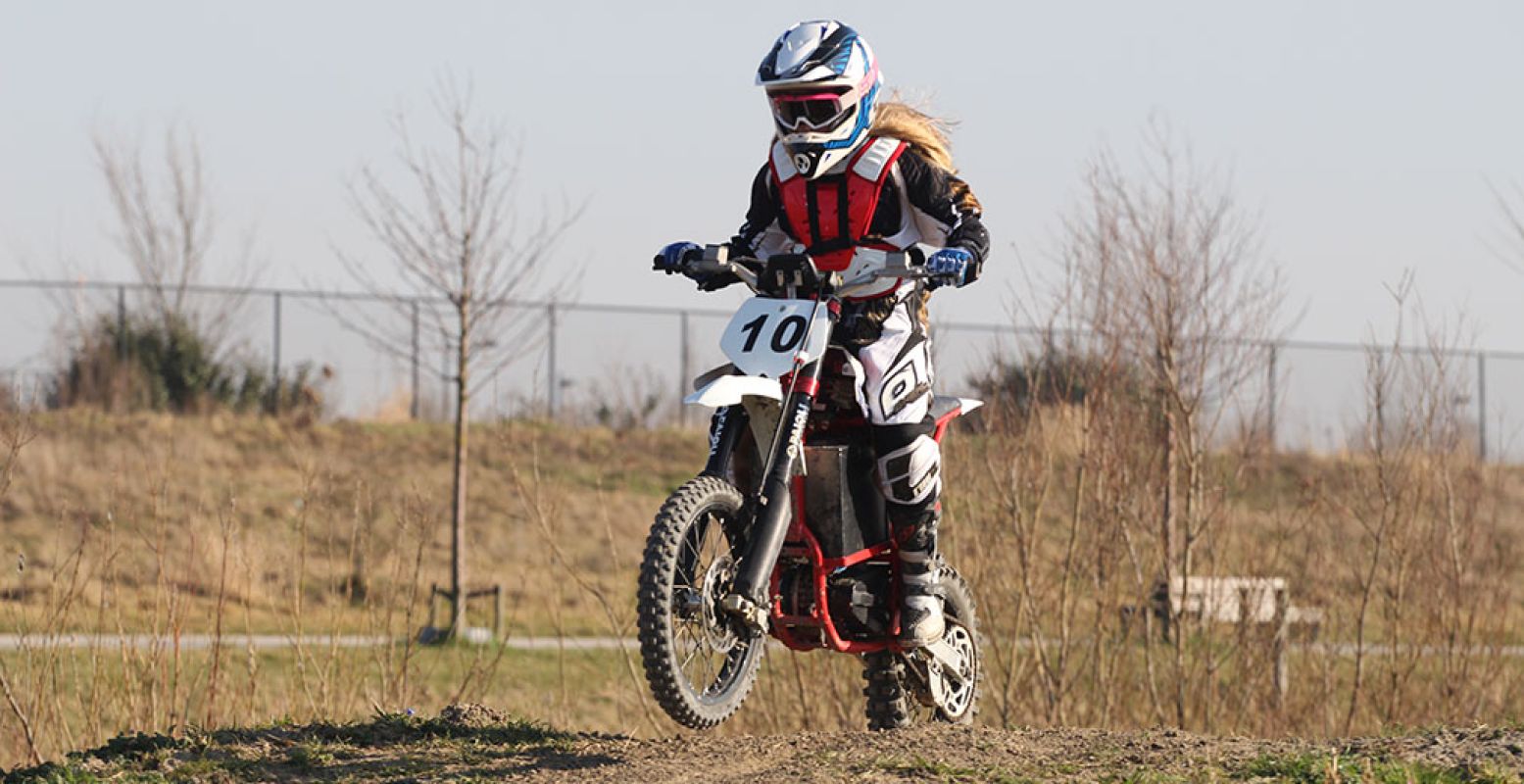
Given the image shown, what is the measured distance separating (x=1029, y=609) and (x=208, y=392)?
77.5 feet

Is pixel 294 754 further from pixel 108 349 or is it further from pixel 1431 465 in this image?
pixel 108 349

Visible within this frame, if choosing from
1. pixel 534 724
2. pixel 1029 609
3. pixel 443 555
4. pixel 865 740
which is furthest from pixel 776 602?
pixel 443 555

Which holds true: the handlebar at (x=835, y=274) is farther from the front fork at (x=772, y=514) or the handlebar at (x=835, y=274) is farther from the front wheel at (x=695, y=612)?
the front wheel at (x=695, y=612)

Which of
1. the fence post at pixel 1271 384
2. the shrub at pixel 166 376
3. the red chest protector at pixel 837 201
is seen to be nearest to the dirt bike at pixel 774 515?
the red chest protector at pixel 837 201

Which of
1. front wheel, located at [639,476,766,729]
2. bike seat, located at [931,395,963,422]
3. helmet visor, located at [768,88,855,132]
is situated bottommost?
front wheel, located at [639,476,766,729]

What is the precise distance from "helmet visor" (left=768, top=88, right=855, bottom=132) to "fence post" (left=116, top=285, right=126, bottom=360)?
87.7ft

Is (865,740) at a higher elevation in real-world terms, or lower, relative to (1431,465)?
lower

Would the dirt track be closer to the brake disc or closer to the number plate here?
the brake disc

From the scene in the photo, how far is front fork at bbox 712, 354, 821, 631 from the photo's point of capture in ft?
20.0

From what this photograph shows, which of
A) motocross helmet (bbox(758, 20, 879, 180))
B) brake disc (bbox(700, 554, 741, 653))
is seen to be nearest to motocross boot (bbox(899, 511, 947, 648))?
brake disc (bbox(700, 554, 741, 653))

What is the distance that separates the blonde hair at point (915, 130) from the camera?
724 cm

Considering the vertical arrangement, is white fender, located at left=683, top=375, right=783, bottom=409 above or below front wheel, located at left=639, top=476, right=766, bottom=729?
above

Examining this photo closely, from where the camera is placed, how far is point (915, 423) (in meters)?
6.83

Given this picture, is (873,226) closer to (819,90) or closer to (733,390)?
(819,90)
